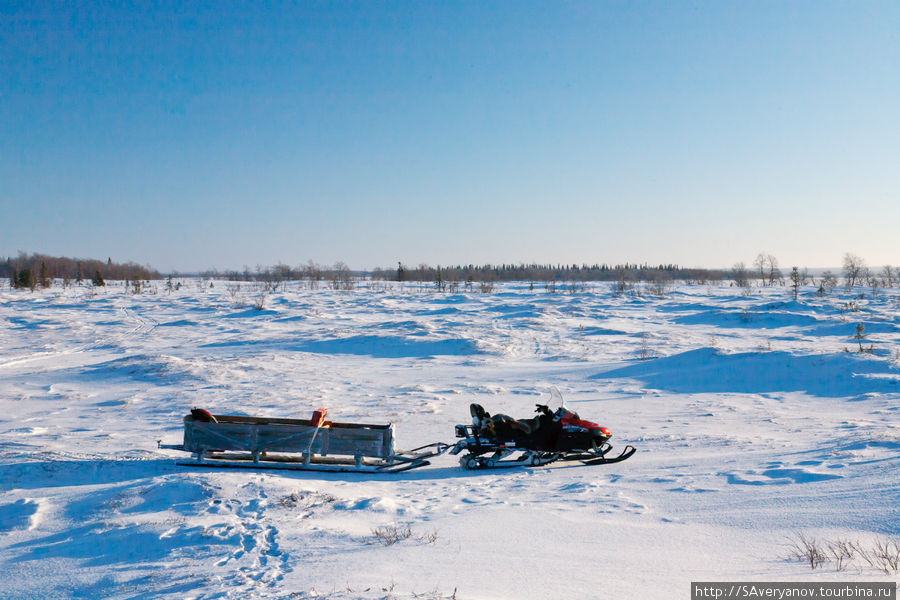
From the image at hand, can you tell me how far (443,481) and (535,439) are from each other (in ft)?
5.06

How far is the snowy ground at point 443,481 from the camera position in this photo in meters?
4.33

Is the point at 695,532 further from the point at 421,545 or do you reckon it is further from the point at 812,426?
the point at 812,426

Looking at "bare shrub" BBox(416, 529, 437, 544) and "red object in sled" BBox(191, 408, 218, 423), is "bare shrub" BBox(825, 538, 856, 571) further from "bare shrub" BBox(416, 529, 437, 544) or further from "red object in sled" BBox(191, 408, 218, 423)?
"red object in sled" BBox(191, 408, 218, 423)

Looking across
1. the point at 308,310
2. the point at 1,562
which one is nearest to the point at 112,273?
the point at 308,310

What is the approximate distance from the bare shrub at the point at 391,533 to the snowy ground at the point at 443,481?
0.28 feet

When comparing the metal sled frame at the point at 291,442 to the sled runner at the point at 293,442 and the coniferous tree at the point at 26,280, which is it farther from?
the coniferous tree at the point at 26,280

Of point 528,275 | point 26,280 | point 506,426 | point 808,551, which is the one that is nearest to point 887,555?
point 808,551

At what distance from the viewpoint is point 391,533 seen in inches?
208

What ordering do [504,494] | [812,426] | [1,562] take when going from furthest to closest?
[812,426], [504,494], [1,562]

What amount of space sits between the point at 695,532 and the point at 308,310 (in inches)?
1128

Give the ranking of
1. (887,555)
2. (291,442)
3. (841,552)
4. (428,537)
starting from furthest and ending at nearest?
(291,442) → (428,537) → (841,552) → (887,555)

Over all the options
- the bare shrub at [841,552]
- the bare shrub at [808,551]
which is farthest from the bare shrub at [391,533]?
the bare shrub at [841,552]

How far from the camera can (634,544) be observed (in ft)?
16.4

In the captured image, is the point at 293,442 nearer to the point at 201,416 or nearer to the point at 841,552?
the point at 201,416
